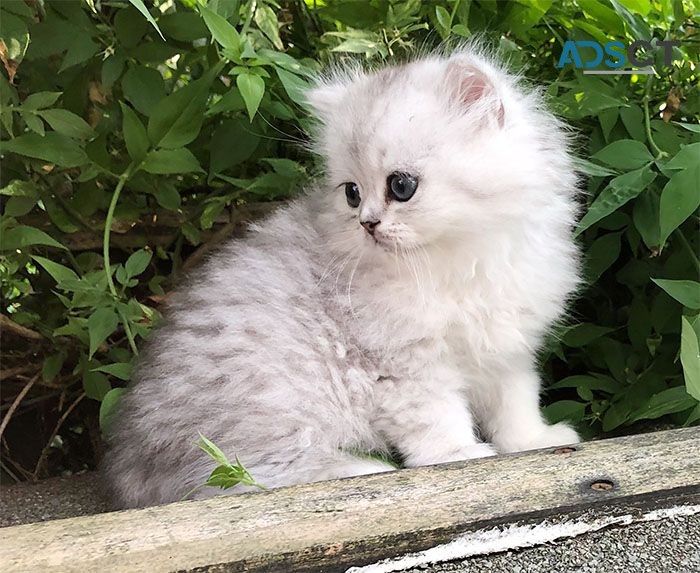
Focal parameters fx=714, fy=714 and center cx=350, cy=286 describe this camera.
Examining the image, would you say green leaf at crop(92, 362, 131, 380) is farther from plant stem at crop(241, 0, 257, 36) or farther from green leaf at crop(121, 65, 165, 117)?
plant stem at crop(241, 0, 257, 36)

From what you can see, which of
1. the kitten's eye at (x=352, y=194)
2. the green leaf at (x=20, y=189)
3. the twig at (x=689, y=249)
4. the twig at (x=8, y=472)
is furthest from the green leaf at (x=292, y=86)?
the twig at (x=8, y=472)

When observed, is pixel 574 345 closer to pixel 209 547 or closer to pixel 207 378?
pixel 207 378

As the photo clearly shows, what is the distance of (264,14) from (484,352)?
76 centimetres

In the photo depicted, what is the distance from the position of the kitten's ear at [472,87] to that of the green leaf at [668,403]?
1.87ft

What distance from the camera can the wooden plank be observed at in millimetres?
811

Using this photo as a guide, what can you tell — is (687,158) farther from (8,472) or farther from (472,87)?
(8,472)

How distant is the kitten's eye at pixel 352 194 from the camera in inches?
48.5

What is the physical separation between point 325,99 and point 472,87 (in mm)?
294

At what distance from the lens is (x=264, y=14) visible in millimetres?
1364

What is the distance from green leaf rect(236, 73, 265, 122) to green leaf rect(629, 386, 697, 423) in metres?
0.86

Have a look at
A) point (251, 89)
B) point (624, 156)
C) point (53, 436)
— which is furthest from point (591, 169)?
point (53, 436)

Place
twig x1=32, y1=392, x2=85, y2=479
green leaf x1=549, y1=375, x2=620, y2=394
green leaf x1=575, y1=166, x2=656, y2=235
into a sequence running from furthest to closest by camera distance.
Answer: twig x1=32, y1=392, x2=85, y2=479, green leaf x1=549, y1=375, x2=620, y2=394, green leaf x1=575, y1=166, x2=656, y2=235

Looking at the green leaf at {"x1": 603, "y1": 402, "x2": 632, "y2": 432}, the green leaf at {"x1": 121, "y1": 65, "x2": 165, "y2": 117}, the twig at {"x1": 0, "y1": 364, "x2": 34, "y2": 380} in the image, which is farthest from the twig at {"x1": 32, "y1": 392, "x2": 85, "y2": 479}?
the green leaf at {"x1": 603, "y1": 402, "x2": 632, "y2": 432}

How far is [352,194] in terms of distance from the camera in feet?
4.08
